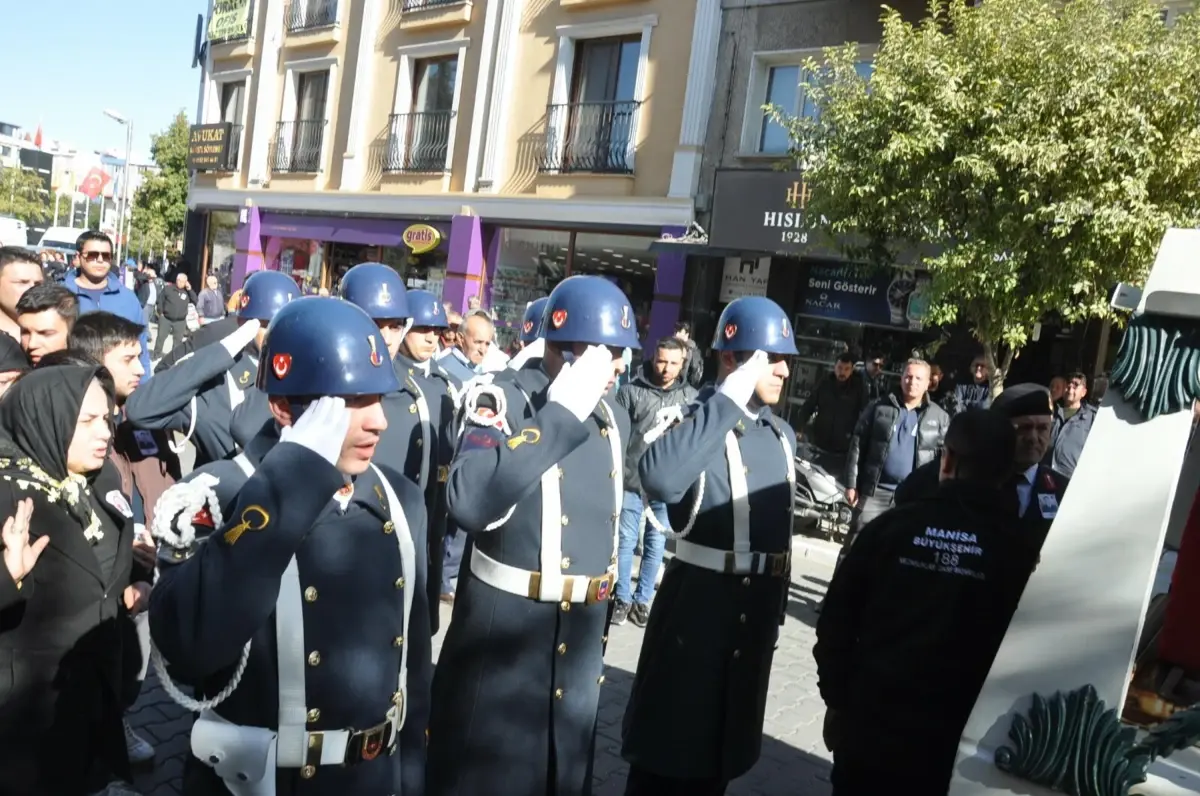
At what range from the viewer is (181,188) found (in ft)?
115

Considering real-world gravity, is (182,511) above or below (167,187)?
below

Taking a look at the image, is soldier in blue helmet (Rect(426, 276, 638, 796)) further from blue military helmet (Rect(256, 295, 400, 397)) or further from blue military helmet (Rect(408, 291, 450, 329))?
blue military helmet (Rect(408, 291, 450, 329))

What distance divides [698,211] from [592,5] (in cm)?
398

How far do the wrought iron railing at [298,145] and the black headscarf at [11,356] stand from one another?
1663 centimetres

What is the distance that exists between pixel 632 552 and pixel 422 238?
37.3ft

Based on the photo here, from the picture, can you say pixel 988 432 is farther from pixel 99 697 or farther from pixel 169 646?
pixel 99 697

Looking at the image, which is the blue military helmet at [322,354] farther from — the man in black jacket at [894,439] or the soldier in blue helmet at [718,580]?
the man in black jacket at [894,439]

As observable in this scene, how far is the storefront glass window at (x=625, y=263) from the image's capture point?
1407 centimetres

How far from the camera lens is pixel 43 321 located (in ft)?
14.0

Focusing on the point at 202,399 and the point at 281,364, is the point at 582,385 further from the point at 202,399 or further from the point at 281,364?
the point at 202,399

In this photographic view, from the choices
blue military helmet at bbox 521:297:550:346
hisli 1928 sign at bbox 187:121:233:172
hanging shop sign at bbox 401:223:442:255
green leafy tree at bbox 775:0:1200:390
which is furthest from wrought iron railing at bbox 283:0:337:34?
blue military helmet at bbox 521:297:550:346

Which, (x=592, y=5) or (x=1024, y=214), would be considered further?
(x=592, y=5)

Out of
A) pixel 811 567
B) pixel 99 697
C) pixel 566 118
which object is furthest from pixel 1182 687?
pixel 566 118

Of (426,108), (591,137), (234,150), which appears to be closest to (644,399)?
(591,137)
